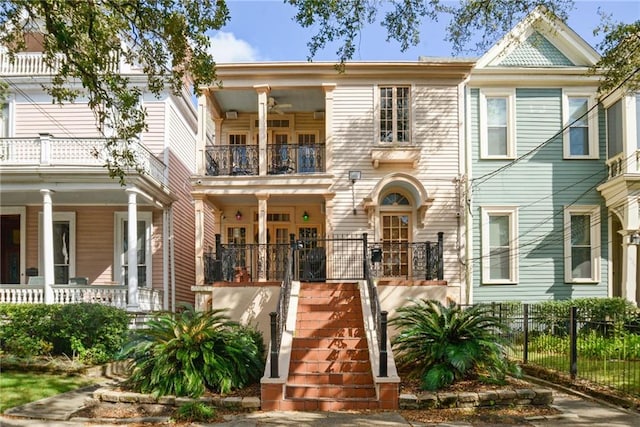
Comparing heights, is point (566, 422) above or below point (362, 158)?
below

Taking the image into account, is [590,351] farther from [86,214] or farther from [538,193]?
[86,214]

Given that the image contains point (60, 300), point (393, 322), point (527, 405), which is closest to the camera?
point (527, 405)

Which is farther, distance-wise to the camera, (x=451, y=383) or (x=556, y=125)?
(x=556, y=125)

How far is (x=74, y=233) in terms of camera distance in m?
17.5

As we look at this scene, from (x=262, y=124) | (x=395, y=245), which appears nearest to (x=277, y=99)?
(x=262, y=124)

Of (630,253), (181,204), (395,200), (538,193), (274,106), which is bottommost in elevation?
(630,253)

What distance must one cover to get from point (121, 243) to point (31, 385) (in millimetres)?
8038

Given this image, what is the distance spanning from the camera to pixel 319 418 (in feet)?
27.1

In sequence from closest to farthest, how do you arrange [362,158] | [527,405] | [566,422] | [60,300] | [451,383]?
[566,422]
[527,405]
[451,383]
[60,300]
[362,158]

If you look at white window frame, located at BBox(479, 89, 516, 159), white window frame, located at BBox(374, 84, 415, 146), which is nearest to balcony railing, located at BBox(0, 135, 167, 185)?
white window frame, located at BBox(374, 84, 415, 146)

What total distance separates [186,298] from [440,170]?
10188mm

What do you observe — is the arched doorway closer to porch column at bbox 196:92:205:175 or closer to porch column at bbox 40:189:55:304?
porch column at bbox 196:92:205:175

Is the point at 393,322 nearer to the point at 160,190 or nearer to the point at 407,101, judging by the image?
the point at 407,101

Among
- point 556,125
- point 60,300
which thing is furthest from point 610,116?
point 60,300
